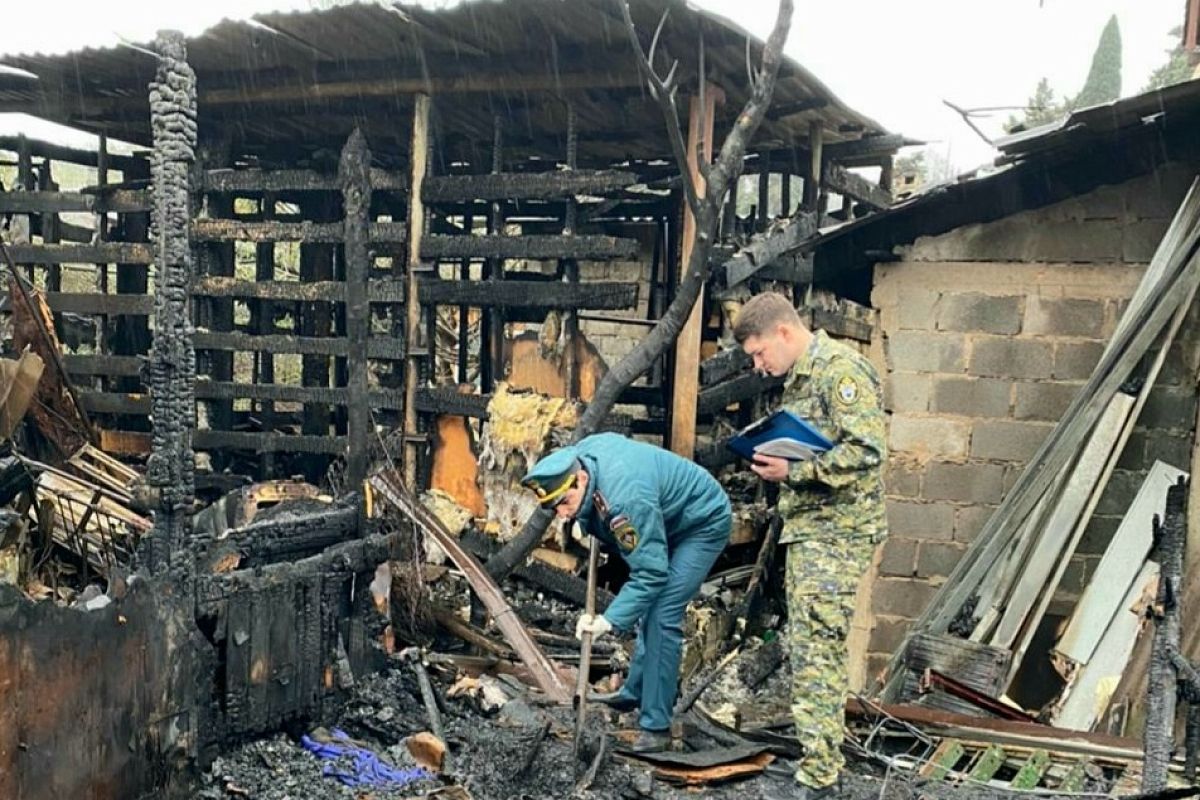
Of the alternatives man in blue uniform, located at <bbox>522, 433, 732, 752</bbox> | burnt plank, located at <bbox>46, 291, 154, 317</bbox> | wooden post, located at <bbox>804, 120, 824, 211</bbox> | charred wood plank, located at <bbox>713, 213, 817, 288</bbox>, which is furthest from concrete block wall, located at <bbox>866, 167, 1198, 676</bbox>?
burnt plank, located at <bbox>46, 291, 154, 317</bbox>

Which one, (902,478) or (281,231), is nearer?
(902,478)

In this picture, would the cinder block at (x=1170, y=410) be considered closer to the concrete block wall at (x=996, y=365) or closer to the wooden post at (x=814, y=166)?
the concrete block wall at (x=996, y=365)

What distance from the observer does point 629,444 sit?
16.5 ft

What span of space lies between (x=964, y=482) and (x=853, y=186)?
4715 mm

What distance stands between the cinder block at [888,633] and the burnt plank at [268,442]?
4501mm

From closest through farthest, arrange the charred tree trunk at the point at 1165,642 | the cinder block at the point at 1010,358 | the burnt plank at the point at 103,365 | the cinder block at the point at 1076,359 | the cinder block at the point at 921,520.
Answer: the charred tree trunk at the point at 1165,642, the cinder block at the point at 1076,359, the cinder block at the point at 1010,358, the cinder block at the point at 921,520, the burnt plank at the point at 103,365

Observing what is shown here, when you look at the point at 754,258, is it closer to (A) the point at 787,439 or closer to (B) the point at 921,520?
(B) the point at 921,520

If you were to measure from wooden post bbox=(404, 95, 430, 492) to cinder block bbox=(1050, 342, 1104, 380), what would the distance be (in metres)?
4.72

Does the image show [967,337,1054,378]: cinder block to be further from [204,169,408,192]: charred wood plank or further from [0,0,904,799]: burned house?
[204,169,408,192]: charred wood plank

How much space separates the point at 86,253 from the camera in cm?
943

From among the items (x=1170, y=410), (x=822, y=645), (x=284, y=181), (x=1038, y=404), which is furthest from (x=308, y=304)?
(x=1170, y=410)

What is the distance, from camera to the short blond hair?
455 centimetres

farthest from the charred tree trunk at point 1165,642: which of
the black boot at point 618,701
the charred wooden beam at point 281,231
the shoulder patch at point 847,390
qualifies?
the charred wooden beam at point 281,231

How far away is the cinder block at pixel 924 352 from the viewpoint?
672 cm
